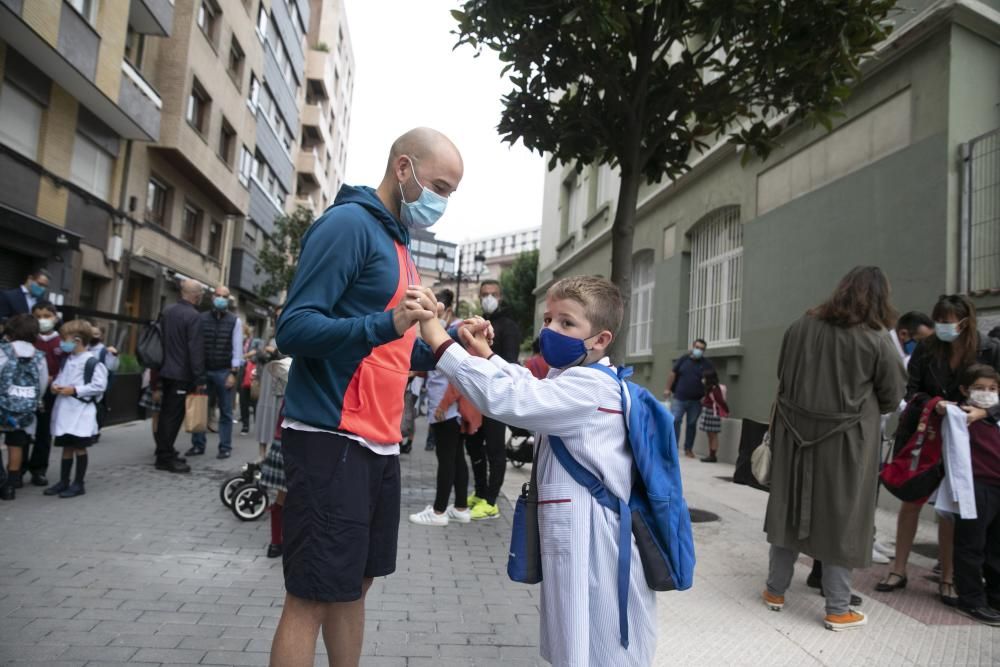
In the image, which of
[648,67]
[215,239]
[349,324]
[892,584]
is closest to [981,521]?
[892,584]

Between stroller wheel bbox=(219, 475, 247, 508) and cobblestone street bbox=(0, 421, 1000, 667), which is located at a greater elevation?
stroller wheel bbox=(219, 475, 247, 508)

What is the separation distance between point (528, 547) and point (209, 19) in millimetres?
22928

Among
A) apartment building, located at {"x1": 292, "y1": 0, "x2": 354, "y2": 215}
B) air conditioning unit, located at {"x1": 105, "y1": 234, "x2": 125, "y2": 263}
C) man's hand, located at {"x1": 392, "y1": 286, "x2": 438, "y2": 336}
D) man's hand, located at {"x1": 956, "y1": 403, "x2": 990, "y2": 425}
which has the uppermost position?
apartment building, located at {"x1": 292, "y1": 0, "x2": 354, "y2": 215}

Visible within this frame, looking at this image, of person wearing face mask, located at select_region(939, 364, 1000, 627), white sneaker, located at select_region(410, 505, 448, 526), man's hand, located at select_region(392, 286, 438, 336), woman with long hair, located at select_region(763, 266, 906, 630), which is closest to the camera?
man's hand, located at select_region(392, 286, 438, 336)

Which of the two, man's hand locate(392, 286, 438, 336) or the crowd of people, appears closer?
man's hand locate(392, 286, 438, 336)

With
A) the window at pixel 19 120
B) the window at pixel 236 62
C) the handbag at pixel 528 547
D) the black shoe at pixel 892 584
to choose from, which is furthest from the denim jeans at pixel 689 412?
the window at pixel 236 62

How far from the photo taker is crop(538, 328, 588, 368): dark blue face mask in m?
2.25

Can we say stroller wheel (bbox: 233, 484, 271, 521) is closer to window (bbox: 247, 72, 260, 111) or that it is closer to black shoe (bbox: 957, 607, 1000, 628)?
black shoe (bbox: 957, 607, 1000, 628)

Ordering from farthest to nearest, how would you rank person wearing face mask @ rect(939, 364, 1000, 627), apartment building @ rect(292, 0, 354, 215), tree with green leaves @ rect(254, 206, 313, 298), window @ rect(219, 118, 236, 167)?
apartment building @ rect(292, 0, 354, 215)
tree with green leaves @ rect(254, 206, 313, 298)
window @ rect(219, 118, 236, 167)
person wearing face mask @ rect(939, 364, 1000, 627)

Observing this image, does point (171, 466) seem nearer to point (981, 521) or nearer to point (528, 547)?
point (528, 547)

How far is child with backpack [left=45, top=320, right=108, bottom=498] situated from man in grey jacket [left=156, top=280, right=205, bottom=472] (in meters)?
1.23

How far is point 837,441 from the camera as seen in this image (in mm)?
3812

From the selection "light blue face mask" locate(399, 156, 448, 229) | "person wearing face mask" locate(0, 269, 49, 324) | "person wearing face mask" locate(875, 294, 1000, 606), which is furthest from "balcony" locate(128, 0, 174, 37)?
"person wearing face mask" locate(875, 294, 1000, 606)

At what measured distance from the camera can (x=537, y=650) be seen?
10.7ft
